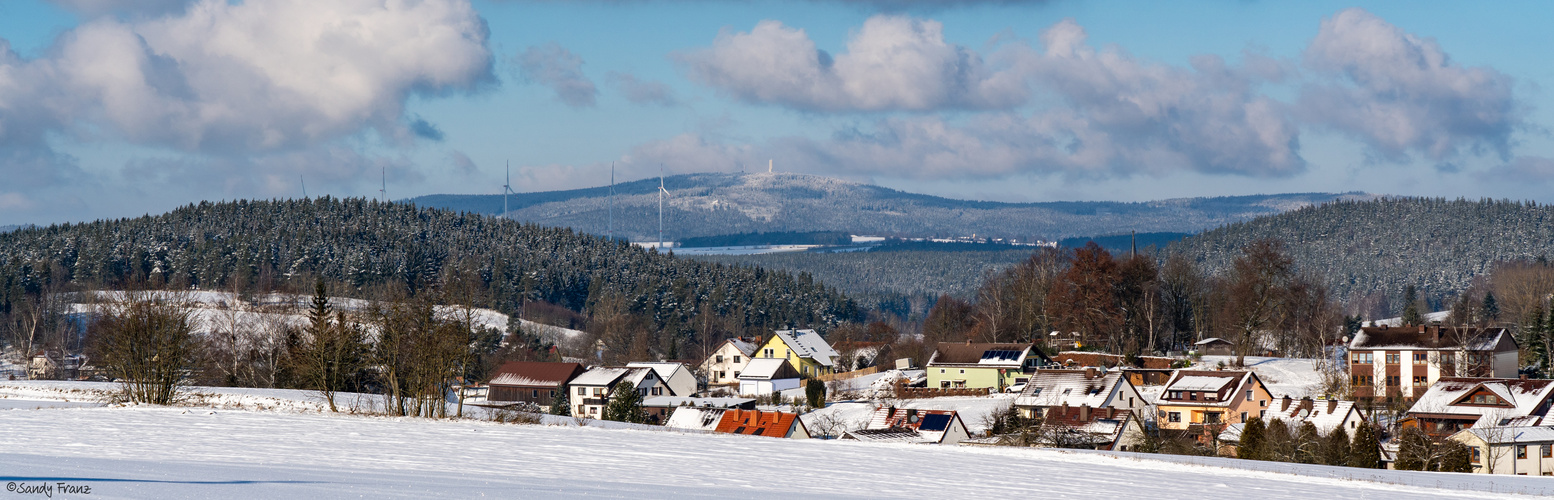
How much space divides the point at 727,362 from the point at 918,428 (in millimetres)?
43899

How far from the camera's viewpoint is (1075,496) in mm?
16531

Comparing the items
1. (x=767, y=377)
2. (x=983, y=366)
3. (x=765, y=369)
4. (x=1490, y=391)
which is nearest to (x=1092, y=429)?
(x=1490, y=391)

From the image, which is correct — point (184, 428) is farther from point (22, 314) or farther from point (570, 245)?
point (570, 245)

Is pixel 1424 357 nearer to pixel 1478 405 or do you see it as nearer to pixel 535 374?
pixel 1478 405

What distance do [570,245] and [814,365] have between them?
262 feet

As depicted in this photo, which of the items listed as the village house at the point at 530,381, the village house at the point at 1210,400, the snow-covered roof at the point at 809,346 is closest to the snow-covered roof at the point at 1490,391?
the village house at the point at 1210,400

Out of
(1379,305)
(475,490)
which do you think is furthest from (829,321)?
(475,490)

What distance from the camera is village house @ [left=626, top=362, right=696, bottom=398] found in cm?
7262

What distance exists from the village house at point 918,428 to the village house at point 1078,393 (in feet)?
27.4

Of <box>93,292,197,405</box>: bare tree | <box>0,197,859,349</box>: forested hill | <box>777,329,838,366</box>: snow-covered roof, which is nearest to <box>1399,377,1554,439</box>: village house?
<box>93,292,197,405</box>: bare tree

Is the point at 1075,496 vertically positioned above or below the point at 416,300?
below

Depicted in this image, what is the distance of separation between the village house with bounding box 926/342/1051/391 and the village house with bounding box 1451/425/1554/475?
89.9ft

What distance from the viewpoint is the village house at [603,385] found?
69125mm

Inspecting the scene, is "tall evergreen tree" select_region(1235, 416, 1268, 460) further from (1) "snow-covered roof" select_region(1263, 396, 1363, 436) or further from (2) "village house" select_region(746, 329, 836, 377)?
(2) "village house" select_region(746, 329, 836, 377)
